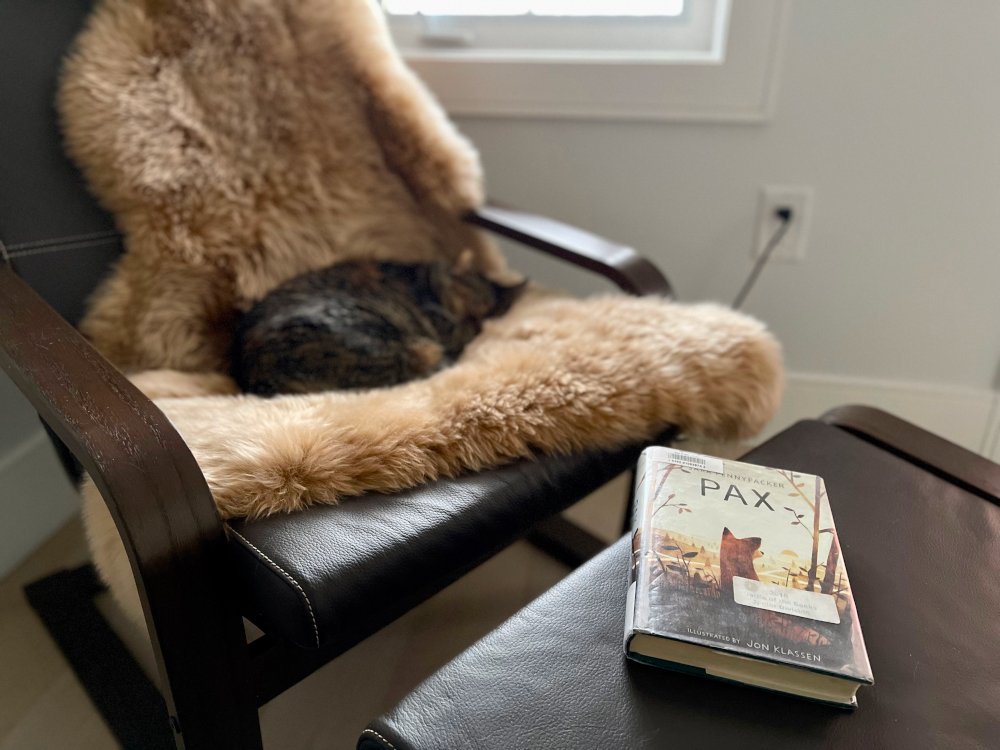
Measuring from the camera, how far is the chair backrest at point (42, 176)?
0.94m

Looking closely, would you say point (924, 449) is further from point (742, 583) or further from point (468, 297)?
point (468, 297)

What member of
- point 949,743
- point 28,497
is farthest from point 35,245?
point 949,743

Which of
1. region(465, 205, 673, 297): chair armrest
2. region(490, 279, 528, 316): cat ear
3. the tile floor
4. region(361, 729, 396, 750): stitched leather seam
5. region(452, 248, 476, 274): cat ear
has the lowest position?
the tile floor

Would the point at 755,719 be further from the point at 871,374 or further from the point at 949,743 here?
the point at 871,374

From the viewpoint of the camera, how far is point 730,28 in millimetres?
1284

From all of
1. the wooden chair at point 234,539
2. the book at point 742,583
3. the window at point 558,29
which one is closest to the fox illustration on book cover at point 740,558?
the book at point 742,583

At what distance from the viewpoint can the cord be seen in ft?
4.63

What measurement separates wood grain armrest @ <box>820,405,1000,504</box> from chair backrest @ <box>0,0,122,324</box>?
112cm

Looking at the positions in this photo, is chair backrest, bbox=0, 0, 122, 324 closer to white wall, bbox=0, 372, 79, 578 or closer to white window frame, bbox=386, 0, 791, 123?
white wall, bbox=0, 372, 79, 578

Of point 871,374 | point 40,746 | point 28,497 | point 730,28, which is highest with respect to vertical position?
point 730,28

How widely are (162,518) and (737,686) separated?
518mm

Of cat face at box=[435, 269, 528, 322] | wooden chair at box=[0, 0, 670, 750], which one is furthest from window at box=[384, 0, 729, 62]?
wooden chair at box=[0, 0, 670, 750]

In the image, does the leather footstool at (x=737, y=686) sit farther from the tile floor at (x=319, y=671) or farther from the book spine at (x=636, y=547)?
the tile floor at (x=319, y=671)

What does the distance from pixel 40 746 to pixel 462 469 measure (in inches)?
29.2
